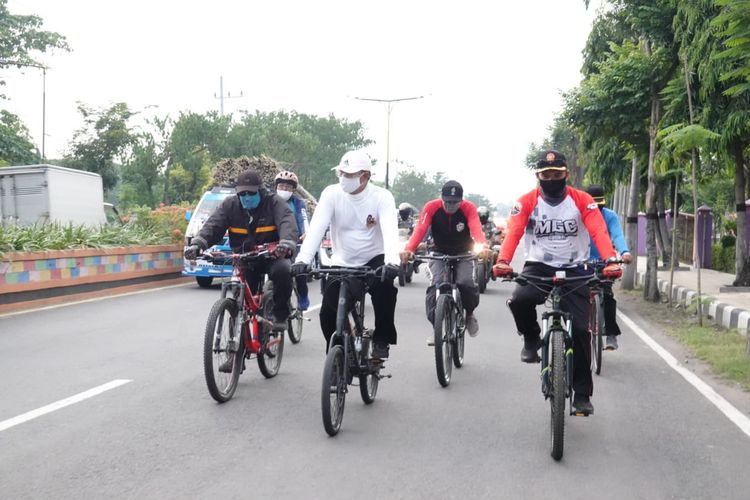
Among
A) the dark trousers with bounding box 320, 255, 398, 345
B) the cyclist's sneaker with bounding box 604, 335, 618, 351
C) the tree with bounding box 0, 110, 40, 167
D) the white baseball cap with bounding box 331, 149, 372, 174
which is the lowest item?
the cyclist's sneaker with bounding box 604, 335, 618, 351

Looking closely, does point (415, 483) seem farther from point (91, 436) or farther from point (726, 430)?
point (726, 430)

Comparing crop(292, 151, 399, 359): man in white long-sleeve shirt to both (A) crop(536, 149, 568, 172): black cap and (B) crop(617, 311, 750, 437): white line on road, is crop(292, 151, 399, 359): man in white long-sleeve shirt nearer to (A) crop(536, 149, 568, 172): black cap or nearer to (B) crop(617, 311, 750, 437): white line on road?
(A) crop(536, 149, 568, 172): black cap

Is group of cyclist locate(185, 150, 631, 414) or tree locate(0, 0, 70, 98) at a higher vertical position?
tree locate(0, 0, 70, 98)

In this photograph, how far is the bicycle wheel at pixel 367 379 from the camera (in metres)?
6.21

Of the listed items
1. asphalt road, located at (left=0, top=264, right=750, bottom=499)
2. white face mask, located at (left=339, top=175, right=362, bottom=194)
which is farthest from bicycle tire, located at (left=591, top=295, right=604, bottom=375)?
white face mask, located at (left=339, top=175, right=362, bottom=194)

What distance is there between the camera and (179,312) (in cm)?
1261

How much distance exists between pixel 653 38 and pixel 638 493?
11.9m

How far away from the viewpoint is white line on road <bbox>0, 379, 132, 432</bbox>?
5.78 meters

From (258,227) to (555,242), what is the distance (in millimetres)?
2585

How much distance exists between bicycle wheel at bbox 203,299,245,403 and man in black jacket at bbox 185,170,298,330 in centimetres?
72

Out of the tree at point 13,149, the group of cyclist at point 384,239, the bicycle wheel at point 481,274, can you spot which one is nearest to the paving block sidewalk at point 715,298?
the bicycle wheel at point 481,274

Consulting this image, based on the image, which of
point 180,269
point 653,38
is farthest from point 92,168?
point 653,38

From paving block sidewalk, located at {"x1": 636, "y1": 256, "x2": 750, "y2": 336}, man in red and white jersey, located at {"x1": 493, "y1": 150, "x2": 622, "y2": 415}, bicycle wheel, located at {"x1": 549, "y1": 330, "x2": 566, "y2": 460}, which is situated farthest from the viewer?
paving block sidewalk, located at {"x1": 636, "y1": 256, "x2": 750, "y2": 336}

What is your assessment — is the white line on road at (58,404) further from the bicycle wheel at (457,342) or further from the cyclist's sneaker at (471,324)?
the cyclist's sneaker at (471,324)
